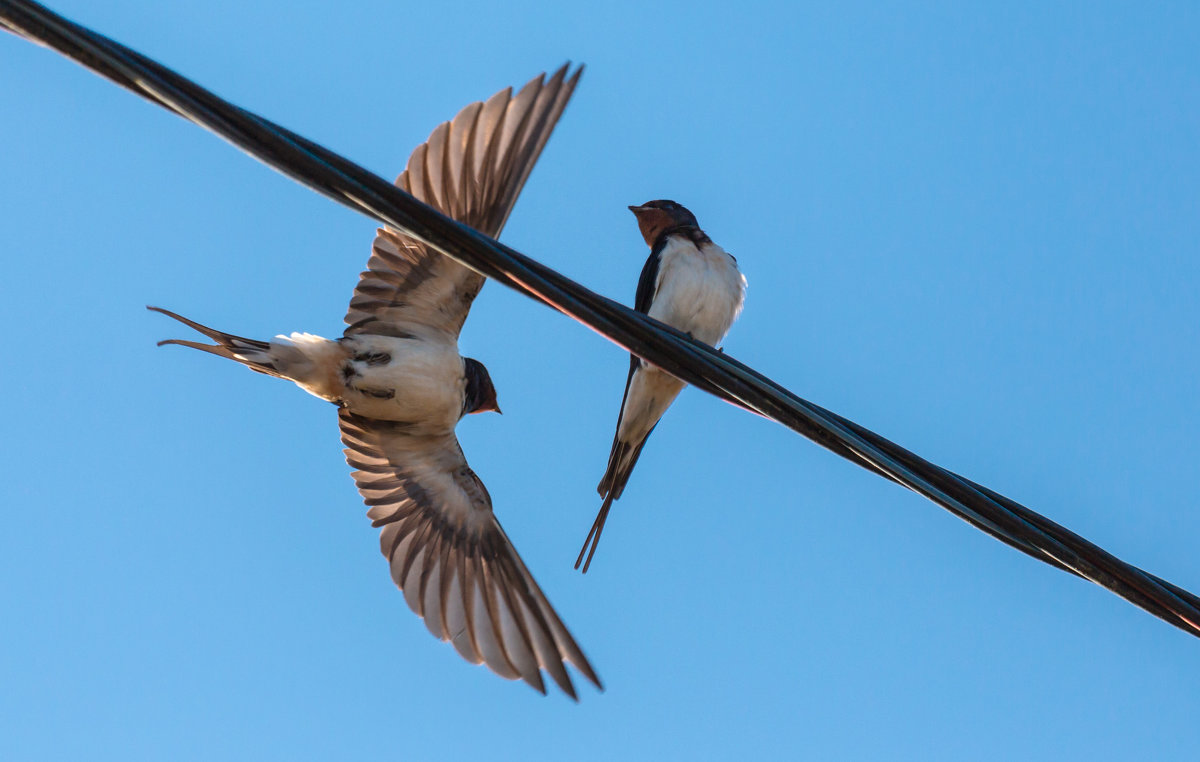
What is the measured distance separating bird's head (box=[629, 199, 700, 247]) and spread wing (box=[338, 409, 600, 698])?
48.8 inches

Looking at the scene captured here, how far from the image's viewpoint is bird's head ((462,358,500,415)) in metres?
4.31

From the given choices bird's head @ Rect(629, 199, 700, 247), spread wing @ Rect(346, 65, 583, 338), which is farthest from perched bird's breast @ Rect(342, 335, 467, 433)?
bird's head @ Rect(629, 199, 700, 247)

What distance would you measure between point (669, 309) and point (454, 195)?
0.83m

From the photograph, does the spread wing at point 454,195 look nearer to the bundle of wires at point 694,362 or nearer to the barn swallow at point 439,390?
the barn swallow at point 439,390

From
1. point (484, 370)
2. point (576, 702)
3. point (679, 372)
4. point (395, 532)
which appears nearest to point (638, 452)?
point (484, 370)

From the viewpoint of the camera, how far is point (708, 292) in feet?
13.3

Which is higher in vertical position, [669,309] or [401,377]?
[669,309]

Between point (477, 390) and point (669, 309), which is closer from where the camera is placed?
point (669, 309)

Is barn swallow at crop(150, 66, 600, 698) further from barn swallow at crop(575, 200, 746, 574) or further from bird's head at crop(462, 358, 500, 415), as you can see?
barn swallow at crop(575, 200, 746, 574)

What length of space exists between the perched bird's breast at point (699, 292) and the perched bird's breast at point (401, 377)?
0.75 metres

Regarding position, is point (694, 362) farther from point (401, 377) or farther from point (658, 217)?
point (658, 217)

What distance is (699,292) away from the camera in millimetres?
4055

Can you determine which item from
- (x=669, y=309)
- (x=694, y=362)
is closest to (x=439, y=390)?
(x=669, y=309)

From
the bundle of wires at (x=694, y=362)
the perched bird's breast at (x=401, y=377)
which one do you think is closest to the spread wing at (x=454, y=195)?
the perched bird's breast at (x=401, y=377)
